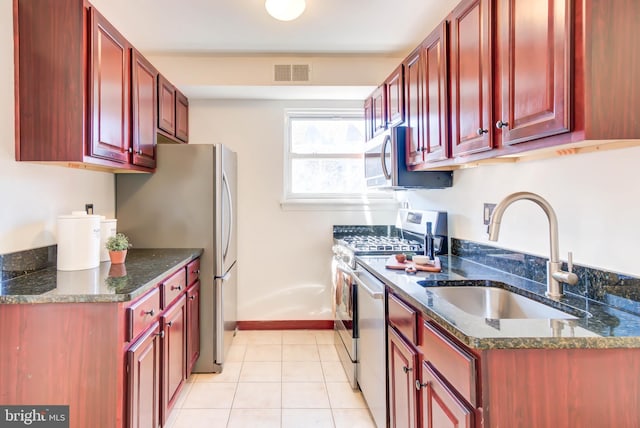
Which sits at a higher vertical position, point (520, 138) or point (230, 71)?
point (230, 71)

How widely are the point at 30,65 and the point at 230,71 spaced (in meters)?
1.57

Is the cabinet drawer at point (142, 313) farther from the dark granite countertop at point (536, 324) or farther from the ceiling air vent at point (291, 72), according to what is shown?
the ceiling air vent at point (291, 72)

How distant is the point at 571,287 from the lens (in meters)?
1.42

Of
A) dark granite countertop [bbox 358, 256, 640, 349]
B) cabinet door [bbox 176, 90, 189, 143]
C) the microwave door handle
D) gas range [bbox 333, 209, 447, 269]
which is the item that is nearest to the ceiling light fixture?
the microwave door handle

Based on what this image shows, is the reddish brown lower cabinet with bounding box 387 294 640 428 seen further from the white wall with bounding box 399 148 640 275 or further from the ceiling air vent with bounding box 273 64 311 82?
the ceiling air vent with bounding box 273 64 311 82

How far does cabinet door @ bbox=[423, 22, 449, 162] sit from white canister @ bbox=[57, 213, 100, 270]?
75.7 inches

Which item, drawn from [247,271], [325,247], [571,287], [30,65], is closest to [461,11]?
[571,287]

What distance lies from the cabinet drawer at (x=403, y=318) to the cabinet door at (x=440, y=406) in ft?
0.44

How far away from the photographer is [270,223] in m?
3.56

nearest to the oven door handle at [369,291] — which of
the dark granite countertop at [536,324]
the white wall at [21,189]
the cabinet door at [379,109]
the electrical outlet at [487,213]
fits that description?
the dark granite countertop at [536,324]

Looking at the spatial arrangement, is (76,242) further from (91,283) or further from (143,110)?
(143,110)

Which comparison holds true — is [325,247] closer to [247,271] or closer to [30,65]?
[247,271]

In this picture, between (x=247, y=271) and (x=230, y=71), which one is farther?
(x=247, y=271)

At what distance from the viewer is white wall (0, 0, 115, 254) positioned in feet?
5.41
